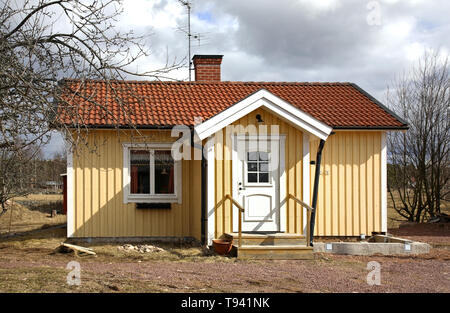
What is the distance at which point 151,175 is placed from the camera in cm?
1400

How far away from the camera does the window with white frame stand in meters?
13.8

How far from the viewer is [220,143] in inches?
488

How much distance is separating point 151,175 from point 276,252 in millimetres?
4335

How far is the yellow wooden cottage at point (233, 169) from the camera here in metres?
12.3

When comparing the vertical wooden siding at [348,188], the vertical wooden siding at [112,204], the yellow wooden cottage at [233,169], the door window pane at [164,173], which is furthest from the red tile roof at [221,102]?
the door window pane at [164,173]

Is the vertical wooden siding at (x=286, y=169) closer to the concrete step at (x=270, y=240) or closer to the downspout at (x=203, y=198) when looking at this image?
the downspout at (x=203, y=198)

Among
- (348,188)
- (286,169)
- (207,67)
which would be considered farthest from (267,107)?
(207,67)

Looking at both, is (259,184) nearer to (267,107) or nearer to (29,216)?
(267,107)

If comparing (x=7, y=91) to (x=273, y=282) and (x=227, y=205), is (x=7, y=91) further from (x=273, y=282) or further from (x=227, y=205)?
(x=227, y=205)

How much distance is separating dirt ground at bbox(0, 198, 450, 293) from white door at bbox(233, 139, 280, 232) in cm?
139

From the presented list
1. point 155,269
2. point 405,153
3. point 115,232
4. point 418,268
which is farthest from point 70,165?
point 405,153

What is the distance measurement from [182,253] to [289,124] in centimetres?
387

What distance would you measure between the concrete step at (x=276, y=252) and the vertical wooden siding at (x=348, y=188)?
276 centimetres

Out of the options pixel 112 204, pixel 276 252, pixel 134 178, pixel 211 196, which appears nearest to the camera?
pixel 276 252
